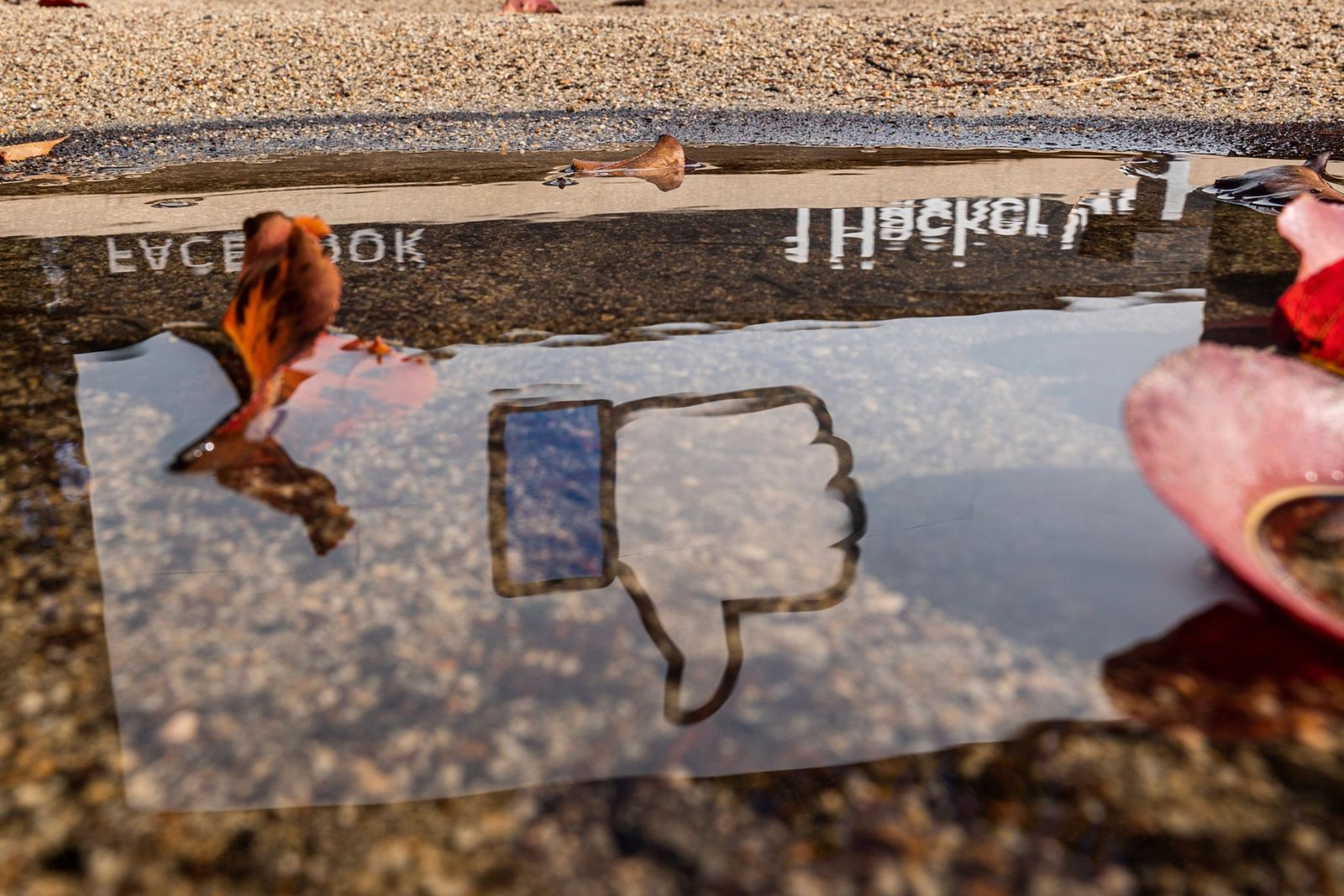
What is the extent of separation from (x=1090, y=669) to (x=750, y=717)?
0.29m

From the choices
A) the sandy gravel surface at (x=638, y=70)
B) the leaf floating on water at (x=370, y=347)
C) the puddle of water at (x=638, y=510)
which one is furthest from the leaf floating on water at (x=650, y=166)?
the leaf floating on water at (x=370, y=347)

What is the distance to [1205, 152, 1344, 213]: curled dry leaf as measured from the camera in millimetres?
2248

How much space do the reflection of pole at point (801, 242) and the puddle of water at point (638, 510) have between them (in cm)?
1

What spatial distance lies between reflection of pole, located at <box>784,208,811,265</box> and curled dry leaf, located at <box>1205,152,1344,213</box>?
3.25 feet

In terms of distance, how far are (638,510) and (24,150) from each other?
2872 millimetres

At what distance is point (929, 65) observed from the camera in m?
3.98

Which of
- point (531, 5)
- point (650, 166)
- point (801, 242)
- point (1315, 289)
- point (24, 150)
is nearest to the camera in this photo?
point (1315, 289)

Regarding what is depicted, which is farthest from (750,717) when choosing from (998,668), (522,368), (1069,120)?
(1069,120)

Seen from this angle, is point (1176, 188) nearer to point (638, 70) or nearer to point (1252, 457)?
point (1252, 457)

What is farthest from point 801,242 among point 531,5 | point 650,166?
point 531,5

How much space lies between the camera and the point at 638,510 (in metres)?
1.09

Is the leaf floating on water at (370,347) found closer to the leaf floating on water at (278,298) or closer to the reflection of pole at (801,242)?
the leaf floating on water at (278,298)

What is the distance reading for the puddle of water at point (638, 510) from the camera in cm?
82

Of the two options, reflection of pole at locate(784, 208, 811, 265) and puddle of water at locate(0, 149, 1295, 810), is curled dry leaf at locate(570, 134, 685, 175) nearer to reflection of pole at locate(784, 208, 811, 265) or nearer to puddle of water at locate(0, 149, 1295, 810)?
reflection of pole at locate(784, 208, 811, 265)
